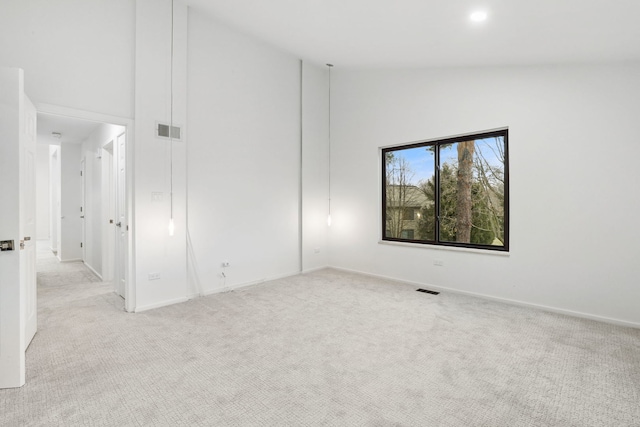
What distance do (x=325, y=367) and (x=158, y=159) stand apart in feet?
10.5

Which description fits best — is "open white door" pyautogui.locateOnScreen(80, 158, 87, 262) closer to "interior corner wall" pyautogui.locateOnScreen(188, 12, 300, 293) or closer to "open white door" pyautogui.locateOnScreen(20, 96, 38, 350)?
"interior corner wall" pyautogui.locateOnScreen(188, 12, 300, 293)

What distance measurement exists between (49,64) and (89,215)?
407 centimetres

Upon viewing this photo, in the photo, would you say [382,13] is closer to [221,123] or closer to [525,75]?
[525,75]

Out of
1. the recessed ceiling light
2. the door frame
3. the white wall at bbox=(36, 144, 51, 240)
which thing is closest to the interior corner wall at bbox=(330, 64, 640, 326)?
the recessed ceiling light

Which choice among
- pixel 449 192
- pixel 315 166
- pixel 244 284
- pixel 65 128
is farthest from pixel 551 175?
pixel 65 128

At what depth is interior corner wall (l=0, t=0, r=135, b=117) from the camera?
3.14 meters

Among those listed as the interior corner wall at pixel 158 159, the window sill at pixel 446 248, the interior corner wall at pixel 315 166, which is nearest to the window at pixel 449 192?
the window sill at pixel 446 248

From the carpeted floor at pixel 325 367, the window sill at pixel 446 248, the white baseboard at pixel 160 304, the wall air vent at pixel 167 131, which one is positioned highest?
the wall air vent at pixel 167 131

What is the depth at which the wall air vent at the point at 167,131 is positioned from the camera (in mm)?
4048

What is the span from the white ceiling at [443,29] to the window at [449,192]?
1111mm

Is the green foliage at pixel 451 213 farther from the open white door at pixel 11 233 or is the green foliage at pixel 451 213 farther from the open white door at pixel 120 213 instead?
the open white door at pixel 11 233

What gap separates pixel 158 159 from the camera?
4.04m

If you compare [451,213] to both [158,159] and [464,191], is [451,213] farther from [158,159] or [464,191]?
[158,159]

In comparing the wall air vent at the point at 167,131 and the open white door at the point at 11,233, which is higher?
the wall air vent at the point at 167,131
